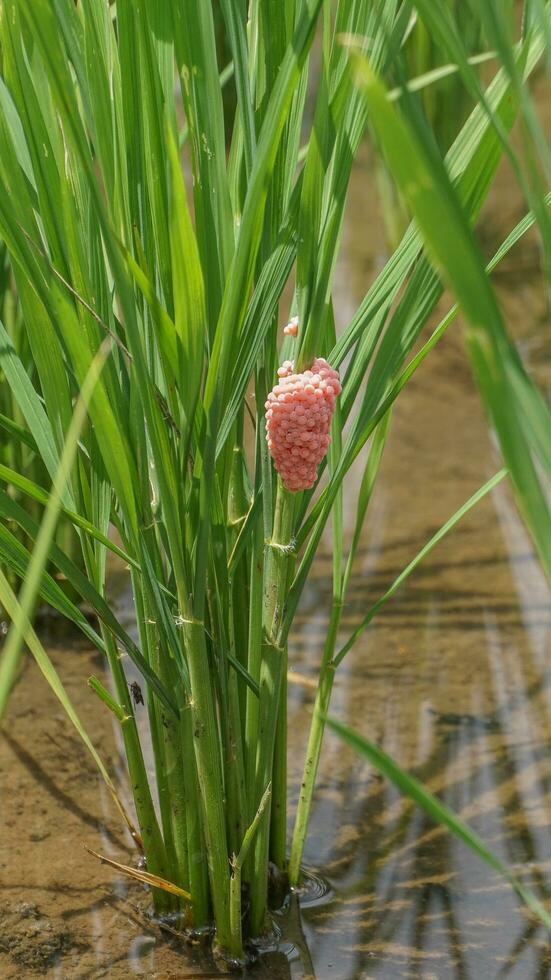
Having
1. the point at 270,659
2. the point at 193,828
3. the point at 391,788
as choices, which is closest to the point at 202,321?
the point at 270,659

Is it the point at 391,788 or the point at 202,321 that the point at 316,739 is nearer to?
the point at 391,788

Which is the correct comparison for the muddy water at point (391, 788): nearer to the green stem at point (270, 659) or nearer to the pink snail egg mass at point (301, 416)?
the green stem at point (270, 659)

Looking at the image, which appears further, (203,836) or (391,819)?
(391,819)

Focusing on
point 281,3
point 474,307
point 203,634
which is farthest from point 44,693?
point 474,307

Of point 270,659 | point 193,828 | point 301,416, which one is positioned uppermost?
point 301,416

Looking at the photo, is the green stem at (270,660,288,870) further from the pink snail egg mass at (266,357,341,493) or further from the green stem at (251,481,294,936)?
the pink snail egg mass at (266,357,341,493)

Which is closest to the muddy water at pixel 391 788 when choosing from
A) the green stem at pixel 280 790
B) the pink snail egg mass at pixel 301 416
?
the green stem at pixel 280 790

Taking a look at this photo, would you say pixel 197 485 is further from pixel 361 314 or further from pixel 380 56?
pixel 380 56
